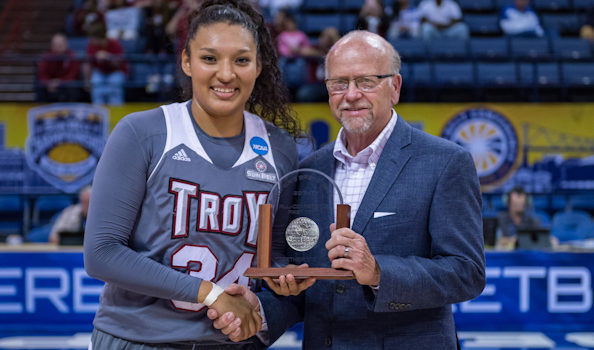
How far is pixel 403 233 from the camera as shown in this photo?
2.00 m

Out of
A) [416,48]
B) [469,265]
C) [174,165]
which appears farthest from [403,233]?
[416,48]

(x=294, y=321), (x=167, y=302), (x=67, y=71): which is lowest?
(x=294, y=321)

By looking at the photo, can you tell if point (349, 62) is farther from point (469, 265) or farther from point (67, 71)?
point (67, 71)

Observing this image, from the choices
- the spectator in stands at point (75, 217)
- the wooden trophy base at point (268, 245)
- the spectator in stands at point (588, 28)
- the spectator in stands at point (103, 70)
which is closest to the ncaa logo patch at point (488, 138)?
the spectator in stands at point (588, 28)

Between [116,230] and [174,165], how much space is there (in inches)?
10.0

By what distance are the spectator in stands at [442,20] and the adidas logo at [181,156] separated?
822cm

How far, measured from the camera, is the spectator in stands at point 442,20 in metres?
9.62

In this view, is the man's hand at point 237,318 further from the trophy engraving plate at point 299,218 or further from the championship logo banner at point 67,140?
the championship logo banner at point 67,140

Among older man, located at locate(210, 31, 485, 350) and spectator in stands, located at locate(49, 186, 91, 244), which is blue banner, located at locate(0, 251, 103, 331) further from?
older man, located at locate(210, 31, 485, 350)

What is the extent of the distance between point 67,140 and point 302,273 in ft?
23.2

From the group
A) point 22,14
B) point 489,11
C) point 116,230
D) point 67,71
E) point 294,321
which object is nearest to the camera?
point 116,230

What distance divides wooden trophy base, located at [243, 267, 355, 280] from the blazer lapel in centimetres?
22

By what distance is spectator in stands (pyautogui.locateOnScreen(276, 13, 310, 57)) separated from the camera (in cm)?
873

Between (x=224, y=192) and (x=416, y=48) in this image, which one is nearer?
(x=224, y=192)
